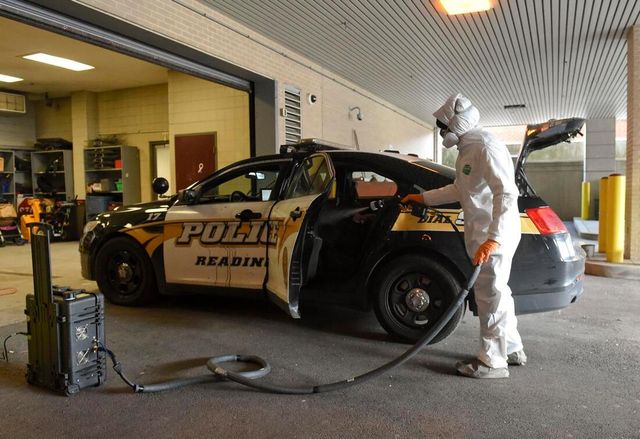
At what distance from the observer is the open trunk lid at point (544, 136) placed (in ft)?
15.4

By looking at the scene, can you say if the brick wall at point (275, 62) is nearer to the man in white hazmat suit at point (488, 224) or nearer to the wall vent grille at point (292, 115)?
the wall vent grille at point (292, 115)

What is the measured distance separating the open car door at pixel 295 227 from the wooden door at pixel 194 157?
18.8 feet

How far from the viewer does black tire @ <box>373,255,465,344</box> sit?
387cm

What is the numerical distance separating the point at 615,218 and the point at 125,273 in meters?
7.24

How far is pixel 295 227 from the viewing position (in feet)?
13.0

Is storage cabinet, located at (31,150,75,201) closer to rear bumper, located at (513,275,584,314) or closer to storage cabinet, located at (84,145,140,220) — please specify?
storage cabinet, located at (84,145,140,220)

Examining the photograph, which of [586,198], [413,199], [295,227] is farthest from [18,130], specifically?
[586,198]

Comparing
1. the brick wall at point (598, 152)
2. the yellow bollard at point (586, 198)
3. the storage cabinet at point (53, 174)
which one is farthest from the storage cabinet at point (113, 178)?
the brick wall at point (598, 152)

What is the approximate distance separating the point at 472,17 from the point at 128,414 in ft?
25.0

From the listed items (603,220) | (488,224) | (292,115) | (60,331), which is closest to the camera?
(60,331)

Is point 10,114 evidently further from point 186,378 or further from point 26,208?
point 186,378

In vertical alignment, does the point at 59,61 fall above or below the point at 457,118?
above

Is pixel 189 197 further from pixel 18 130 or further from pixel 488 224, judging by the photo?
pixel 18 130

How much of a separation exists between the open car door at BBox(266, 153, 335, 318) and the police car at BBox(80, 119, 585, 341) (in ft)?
0.04
